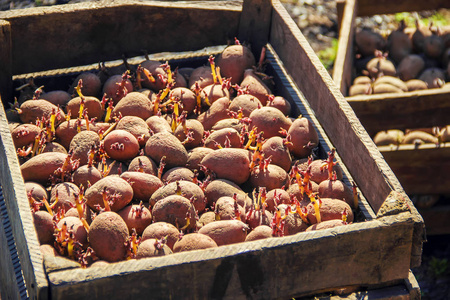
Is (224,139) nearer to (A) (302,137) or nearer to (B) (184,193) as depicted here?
(A) (302,137)

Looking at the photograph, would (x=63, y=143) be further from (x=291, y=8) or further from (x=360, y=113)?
(x=291, y=8)

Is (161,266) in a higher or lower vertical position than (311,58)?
lower

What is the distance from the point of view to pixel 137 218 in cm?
247

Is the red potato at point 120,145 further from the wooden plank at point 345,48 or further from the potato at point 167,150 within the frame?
the wooden plank at point 345,48

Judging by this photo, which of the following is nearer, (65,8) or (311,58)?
(311,58)

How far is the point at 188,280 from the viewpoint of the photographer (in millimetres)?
2021

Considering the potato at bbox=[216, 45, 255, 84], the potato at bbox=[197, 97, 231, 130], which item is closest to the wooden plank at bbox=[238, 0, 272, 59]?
the potato at bbox=[216, 45, 255, 84]

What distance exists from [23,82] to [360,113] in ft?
6.48

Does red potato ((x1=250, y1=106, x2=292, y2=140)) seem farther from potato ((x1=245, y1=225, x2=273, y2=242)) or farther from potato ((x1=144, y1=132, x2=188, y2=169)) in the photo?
potato ((x1=245, y1=225, x2=273, y2=242))

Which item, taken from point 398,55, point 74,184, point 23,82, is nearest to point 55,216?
point 74,184

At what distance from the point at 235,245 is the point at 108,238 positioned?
1.68 feet

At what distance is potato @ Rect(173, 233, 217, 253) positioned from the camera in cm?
223

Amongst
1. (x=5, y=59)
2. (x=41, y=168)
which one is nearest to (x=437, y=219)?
(x=41, y=168)

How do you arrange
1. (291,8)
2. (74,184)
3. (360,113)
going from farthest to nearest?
(291,8) < (360,113) < (74,184)
